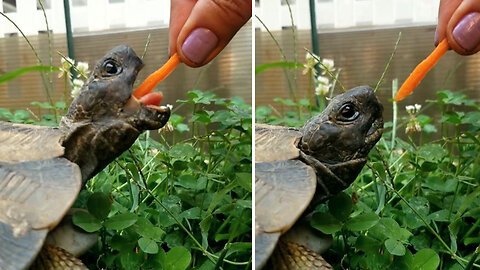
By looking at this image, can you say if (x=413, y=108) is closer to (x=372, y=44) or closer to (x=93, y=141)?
(x=372, y=44)

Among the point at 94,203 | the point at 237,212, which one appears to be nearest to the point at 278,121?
the point at 237,212

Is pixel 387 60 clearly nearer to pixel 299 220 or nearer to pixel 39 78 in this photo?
pixel 299 220

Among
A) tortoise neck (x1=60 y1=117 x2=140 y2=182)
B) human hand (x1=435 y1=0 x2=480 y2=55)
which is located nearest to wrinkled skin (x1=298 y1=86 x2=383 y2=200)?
human hand (x1=435 y1=0 x2=480 y2=55)

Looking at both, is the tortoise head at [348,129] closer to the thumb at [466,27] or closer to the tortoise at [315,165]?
the tortoise at [315,165]

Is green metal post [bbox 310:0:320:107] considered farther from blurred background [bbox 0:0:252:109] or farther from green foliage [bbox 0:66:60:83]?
green foliage [bbox 0:66:60:83]

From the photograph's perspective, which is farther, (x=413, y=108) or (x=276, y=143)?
(x=413, y=108)

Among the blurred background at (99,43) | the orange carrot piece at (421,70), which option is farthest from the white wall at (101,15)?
the orange carrot piece at (421,70)

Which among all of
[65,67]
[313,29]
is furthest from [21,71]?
[313,29]
